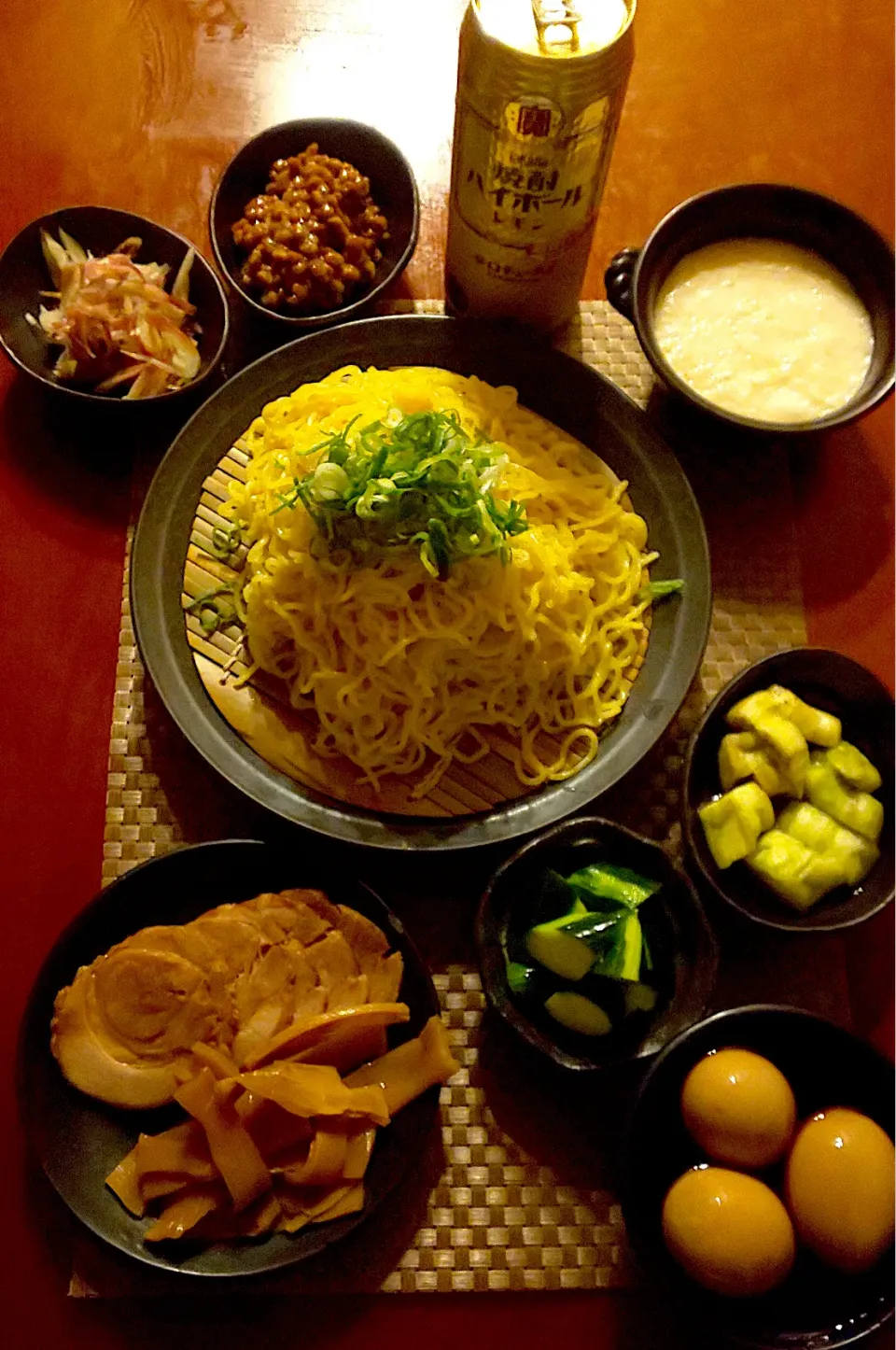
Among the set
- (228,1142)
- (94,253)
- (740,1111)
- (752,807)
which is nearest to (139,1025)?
(228,1142)

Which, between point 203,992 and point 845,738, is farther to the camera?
point 845,738

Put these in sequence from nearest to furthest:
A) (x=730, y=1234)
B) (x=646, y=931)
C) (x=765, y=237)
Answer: (x=730, y=1234) < (x=646, y=931) < (x=765, y=237)

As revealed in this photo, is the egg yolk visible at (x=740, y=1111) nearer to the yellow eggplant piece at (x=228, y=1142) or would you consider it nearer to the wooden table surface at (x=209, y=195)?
the wooden table surface at (x=209, y=195)

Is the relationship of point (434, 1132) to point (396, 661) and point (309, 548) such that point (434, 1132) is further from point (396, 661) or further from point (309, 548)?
point (309, 548)

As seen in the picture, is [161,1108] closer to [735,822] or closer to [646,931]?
[646,931]

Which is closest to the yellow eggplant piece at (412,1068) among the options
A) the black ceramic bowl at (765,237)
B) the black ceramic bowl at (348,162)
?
the black ceramic bowl at (765,237)

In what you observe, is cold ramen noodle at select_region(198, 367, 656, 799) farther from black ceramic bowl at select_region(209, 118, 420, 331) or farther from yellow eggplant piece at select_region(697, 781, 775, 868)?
black ceramic bowl at select_region(209, 118, 420, 331)

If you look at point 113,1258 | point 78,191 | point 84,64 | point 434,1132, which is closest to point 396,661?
point 434,1132
